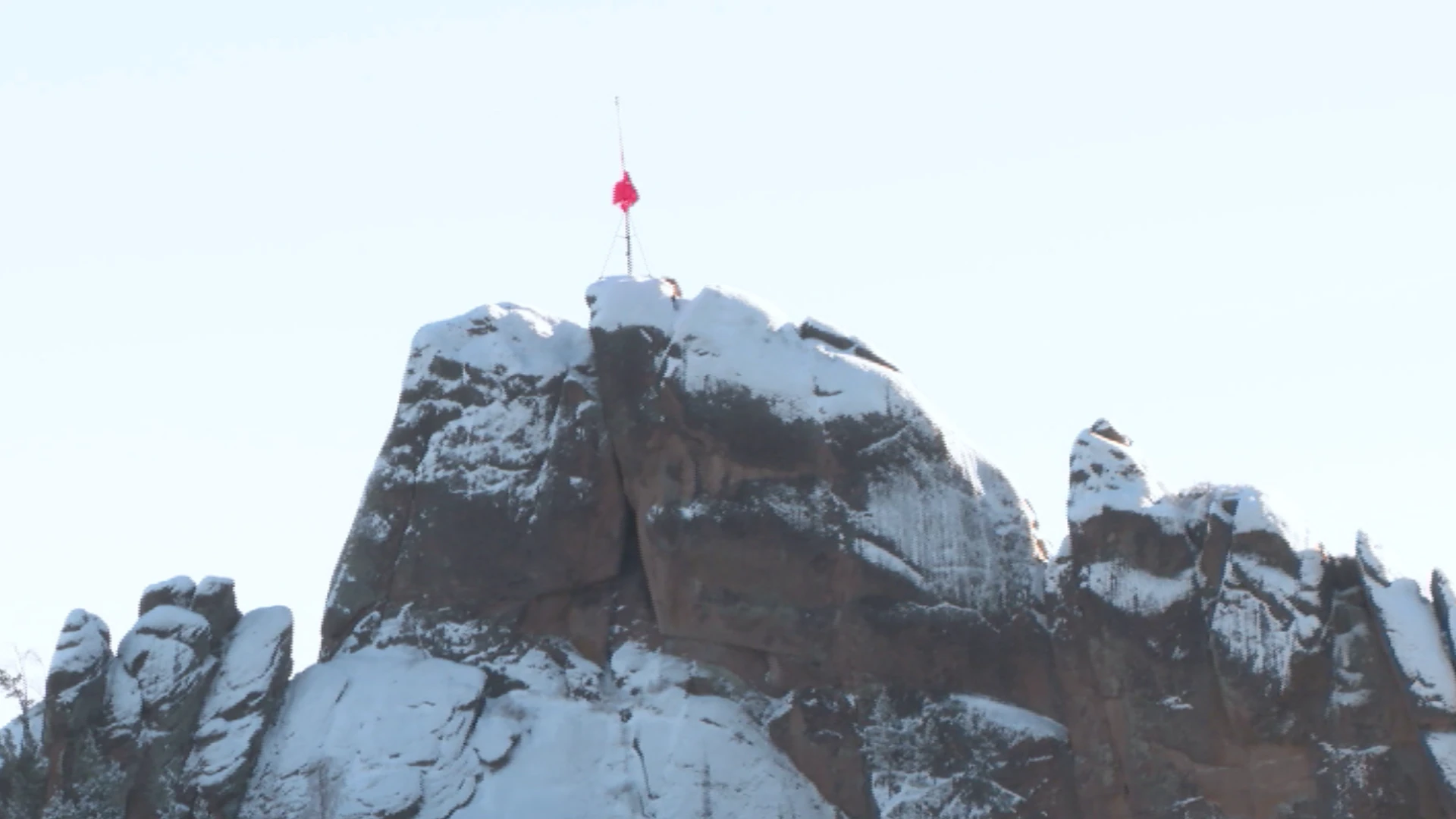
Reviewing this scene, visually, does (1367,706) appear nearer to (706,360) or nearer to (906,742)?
(906,742)

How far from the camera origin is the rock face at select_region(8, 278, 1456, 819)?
51562mm

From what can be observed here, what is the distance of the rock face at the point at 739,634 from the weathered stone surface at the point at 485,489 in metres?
0.07

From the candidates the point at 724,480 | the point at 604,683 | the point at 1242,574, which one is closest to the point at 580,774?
the point at 604,683

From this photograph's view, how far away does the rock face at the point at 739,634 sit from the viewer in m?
51.6

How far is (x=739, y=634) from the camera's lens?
54.7m

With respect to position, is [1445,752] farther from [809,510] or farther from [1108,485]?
[809,510]

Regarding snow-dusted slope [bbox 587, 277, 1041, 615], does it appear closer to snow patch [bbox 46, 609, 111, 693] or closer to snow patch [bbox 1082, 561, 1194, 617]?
snow patch [bbox 1082, 561, 1194, 617]

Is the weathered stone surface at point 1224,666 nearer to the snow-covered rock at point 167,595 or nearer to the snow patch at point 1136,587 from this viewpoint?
the snow patch at point 1136,587

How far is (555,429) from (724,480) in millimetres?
3764

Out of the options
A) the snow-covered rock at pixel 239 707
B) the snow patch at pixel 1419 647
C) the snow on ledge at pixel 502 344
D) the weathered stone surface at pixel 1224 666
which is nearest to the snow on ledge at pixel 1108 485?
the weathered stone surface at pixel 1224 666

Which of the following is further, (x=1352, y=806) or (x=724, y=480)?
(x=724, y=480)

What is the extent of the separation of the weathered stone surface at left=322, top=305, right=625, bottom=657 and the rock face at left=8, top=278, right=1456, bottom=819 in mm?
66

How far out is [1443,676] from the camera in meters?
50.1

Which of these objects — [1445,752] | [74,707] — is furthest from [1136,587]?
[74,707]
